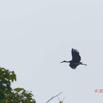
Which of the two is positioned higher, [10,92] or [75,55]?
[75,55]

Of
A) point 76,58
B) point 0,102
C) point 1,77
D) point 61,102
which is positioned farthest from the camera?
point 76,58

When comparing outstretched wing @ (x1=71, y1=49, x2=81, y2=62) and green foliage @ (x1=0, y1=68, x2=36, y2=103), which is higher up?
outstretched wing @ (x1=71, y1=49, x2=81, y2=62)

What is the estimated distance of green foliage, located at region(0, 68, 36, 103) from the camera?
11.7 metres

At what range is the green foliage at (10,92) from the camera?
1169cm

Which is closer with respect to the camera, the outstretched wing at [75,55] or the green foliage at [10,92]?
the green foliage at [10,92]

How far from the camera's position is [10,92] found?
12.0 meters

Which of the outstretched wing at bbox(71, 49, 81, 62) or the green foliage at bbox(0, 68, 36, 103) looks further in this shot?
the outstretched wing at bbox(71, 49, 81, 62)

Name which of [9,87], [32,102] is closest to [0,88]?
[9,87]

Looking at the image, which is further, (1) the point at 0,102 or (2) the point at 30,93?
(2) the point at 30,93

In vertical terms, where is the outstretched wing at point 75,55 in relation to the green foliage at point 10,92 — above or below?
above

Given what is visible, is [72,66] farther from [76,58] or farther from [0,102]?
[0,102]

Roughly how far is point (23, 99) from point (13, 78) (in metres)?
0.73

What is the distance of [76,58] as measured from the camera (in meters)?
24.0

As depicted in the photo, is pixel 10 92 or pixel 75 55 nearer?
pixel 10 92
